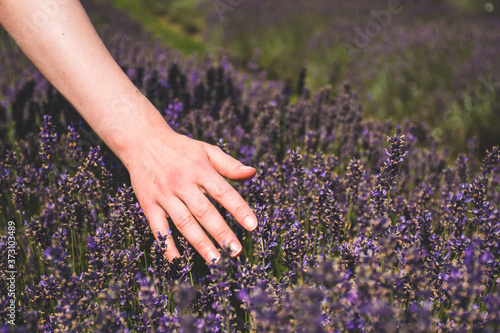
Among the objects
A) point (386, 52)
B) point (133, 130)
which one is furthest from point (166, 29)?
point (133, 130)

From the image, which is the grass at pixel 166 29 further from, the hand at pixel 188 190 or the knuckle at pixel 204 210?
the knuckle at pixel 204 210

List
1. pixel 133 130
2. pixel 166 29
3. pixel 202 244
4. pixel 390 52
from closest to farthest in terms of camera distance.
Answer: pixel 202 244 < pixel 133 130 < pixel 390 52 < pixel 166 29

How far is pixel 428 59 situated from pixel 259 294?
5.89 metres

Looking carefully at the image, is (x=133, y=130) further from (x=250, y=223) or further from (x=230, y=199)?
(x=250, y=223)

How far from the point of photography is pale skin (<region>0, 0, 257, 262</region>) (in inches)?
64.0

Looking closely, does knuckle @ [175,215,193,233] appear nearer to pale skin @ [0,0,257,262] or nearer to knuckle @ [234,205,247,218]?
pale skin @ [0,0,257,262]

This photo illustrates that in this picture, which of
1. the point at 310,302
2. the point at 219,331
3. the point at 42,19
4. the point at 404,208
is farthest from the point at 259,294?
the point at 42,19

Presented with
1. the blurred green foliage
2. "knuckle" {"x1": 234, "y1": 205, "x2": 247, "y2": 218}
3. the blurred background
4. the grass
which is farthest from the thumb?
the grass

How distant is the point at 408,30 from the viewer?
289 inches

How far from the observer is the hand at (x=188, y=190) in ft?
5.28

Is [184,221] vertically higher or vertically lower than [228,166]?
lower

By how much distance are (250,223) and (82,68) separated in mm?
1004

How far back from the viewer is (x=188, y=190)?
1.63 meters

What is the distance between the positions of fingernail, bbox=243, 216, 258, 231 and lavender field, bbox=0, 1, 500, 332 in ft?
0.24
